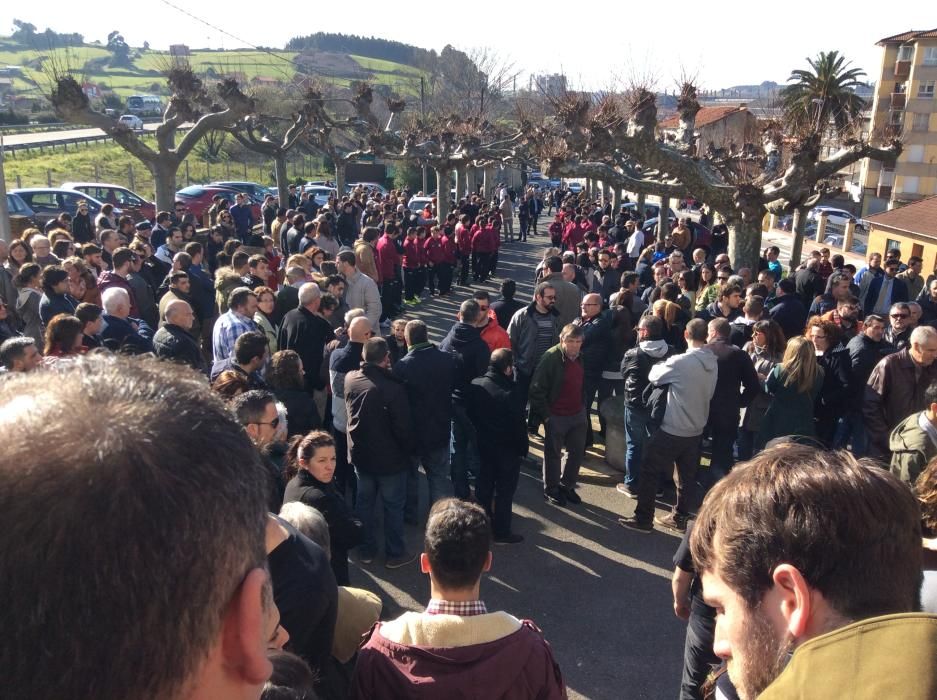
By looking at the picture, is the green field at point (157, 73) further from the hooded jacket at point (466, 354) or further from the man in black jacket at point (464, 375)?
the hooded jacket at point (466, 354)

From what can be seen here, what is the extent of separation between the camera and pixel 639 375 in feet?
20.9

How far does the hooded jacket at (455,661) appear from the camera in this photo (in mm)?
2400

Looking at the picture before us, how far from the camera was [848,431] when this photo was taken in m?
6.88

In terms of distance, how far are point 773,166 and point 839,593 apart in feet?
45.9

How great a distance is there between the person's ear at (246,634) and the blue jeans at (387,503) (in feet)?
14.9

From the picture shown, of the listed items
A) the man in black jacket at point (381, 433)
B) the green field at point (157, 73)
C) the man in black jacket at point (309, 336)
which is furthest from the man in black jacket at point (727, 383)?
the green field at point (157, 73)

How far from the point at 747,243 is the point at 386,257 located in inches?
274

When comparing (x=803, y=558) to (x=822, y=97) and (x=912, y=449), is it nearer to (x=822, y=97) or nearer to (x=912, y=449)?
(x=912, y=449)

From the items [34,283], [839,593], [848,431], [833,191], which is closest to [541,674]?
[839,593]

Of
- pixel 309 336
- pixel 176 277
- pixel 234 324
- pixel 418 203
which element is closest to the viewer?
pixel 234 324

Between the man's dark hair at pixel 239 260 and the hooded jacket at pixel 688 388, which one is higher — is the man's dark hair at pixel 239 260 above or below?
above

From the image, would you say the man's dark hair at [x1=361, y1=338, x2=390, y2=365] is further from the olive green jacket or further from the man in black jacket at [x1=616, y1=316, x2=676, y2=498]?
the olive green jacket

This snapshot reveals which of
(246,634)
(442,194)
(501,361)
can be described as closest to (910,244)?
(442,194)

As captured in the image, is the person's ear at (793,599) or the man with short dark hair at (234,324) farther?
the man with short dark hair at (234,324)
